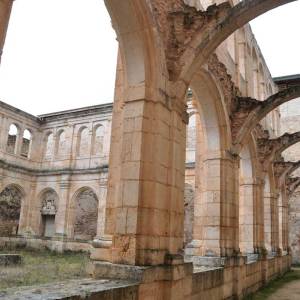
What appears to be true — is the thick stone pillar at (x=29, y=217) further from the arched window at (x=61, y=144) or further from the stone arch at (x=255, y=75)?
the stone arch at (x=255, y=75)

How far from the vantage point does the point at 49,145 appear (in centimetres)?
2488

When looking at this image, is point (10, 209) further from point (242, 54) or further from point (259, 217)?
point (242, 54)

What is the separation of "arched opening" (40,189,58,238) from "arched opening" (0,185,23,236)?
154 centimetres

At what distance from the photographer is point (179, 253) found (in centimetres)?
566

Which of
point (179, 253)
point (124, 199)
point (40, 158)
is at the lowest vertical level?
point (179, 253)

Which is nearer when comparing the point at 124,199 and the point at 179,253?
the point at 124,199

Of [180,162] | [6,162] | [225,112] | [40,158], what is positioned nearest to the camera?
[180,162]

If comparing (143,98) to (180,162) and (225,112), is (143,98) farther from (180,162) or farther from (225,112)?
(225,112)

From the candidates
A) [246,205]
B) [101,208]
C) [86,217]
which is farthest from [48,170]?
[246,205]

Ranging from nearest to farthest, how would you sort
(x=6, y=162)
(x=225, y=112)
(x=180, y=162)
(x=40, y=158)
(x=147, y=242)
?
(x=147, y=242) < (x=180, y=162) < (x=225, y=112) < (x=6, y=162) < (x=40, y=158)

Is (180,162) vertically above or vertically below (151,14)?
below

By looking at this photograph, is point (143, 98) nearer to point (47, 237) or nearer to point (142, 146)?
point (142, 146)

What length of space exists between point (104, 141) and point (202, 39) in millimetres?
16123

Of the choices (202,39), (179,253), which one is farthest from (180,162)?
(202,39)
